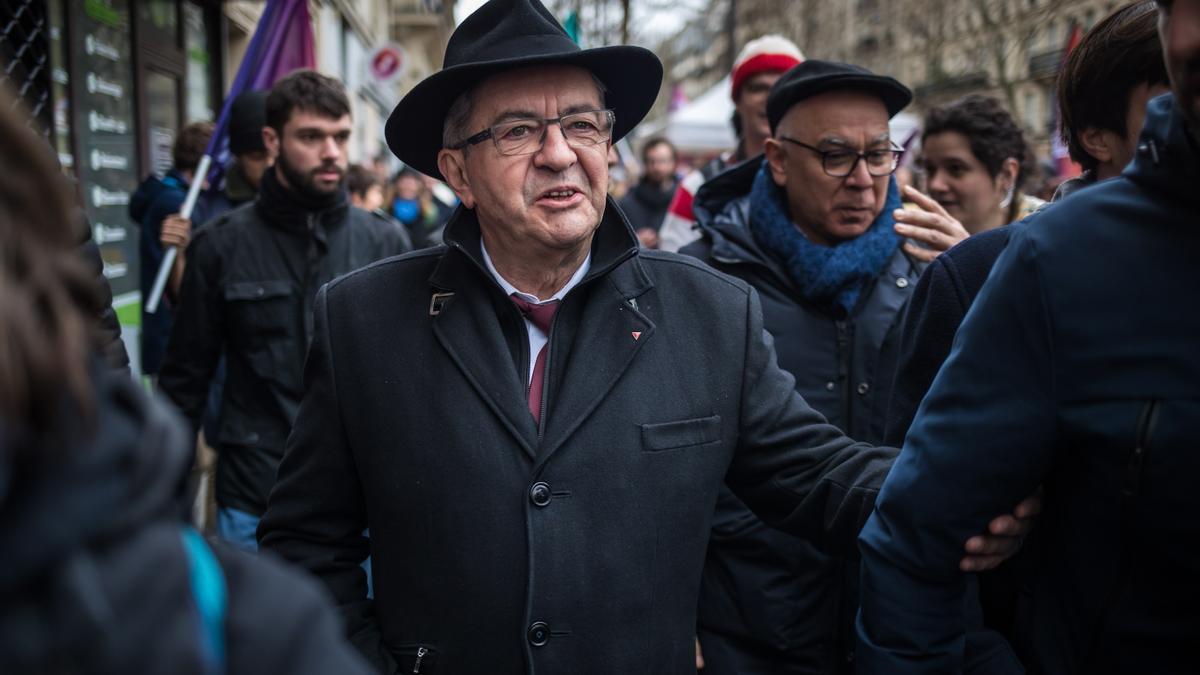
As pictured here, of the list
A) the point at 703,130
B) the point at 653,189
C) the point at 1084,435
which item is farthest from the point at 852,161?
the point at 703,130

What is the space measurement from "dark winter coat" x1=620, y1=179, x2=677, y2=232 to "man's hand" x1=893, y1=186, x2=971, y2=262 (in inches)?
257

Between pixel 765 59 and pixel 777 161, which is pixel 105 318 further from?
pixel 765 59

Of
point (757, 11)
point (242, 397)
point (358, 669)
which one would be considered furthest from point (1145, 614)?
point (757, 11)

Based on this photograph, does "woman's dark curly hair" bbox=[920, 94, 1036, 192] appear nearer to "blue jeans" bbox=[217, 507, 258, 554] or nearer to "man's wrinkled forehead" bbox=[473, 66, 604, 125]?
"man's wrinkled forehead" bbox=[473, 66, 604, 125]

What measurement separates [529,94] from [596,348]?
62cm

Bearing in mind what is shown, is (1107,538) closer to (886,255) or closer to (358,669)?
(358,669)

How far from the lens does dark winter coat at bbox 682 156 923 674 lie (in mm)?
2957

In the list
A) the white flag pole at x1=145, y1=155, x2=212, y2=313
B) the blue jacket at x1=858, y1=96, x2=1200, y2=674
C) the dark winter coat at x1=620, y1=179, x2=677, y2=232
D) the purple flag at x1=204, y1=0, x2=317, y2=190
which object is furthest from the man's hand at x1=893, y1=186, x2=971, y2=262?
the dark winter coat at x1=620, y1=179, x2=677, y2=232

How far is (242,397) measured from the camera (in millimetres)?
4059

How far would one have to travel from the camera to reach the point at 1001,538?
1.74 meters

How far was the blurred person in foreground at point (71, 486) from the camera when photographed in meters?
0.81

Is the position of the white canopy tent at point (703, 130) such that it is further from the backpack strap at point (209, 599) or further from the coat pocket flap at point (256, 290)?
the backpack strap at point (209, 599)

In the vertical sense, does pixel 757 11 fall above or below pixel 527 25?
above

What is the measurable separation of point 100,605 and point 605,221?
169 cm
